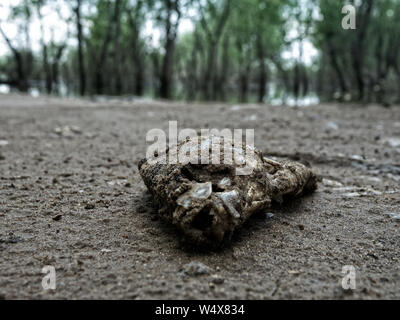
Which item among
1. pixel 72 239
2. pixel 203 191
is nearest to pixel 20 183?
pixel 72 239

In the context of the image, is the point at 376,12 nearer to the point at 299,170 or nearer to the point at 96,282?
the point at 299,170

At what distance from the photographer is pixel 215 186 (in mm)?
2328

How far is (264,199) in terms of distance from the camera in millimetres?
2514

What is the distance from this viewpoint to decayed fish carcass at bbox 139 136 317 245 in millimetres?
2148

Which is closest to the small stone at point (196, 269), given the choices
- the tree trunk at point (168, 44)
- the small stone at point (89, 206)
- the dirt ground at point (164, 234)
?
the dirt ground at point (164, 234)

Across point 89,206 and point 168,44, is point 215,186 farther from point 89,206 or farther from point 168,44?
point 168,44

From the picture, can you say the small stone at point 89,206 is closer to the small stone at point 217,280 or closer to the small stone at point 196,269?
the small stone at point 196,269

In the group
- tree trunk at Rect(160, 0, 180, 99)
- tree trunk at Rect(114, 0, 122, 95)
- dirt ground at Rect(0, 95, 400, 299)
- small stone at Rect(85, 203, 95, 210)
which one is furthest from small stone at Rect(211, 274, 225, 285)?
tree trunk at Rect(114, 0, 122, 95)

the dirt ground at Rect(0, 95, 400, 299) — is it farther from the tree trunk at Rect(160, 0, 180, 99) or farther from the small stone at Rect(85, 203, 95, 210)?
the tree trunk at Rect(160, 0, 180, 99)

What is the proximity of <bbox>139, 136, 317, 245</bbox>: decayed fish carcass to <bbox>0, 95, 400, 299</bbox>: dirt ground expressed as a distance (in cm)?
17

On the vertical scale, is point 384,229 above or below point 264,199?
below

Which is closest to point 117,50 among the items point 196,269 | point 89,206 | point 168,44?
point 168,44

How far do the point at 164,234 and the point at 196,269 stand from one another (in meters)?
0.52
